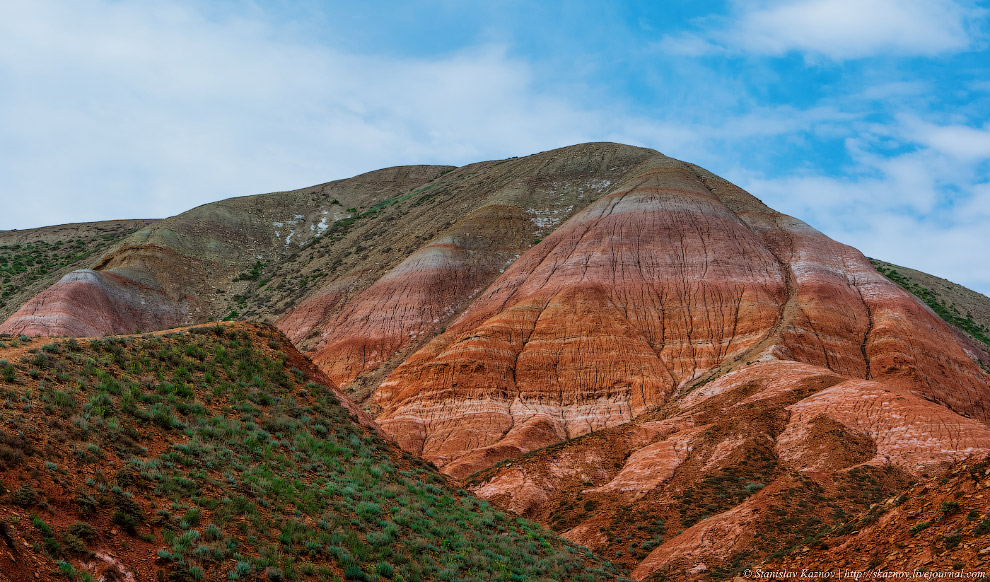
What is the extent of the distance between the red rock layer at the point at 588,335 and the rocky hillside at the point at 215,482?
1776 cm

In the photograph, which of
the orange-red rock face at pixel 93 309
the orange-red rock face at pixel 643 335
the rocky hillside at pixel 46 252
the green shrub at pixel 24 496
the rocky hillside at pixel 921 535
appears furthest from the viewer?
the rocky hillside at pixel 46 252

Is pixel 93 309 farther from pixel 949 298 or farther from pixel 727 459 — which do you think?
pixel 949 298

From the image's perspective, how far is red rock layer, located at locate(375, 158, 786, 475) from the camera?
47.8m

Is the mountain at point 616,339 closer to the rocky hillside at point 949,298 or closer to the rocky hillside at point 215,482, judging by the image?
the rocky hillside at point 949,298

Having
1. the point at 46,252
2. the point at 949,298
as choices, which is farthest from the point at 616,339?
the point at 46,252

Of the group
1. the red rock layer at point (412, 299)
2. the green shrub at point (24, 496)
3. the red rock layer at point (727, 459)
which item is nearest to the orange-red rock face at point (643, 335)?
the red rock layer at point (412, 299)

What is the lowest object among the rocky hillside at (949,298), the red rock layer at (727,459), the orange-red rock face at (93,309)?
the red rock layer at (727,459)

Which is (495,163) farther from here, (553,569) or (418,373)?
(553,569)

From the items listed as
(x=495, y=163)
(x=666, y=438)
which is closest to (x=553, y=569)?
(x=666, y=438)

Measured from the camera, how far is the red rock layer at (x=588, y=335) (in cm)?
4781

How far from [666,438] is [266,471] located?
25056 mm

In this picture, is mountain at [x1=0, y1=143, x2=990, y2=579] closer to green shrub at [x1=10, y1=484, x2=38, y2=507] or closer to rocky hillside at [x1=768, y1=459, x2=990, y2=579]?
rocky hillside at [x1=768, y1=459, x2=990, y2=579]

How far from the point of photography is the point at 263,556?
1302 cm

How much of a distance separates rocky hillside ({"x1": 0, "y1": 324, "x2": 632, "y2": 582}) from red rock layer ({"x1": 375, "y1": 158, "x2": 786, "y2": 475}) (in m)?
17.8
